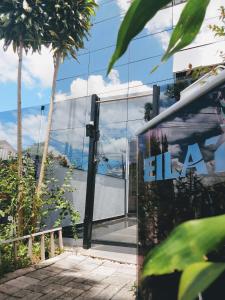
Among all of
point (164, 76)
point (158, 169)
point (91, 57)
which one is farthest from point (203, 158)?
point (91, 57)

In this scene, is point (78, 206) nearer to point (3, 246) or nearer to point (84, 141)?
point (84, 141)

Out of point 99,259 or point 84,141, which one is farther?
point 84,141

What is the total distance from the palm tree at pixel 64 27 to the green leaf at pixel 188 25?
868 cm

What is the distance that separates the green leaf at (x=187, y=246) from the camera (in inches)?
11.0

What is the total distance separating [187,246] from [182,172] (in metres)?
1.95

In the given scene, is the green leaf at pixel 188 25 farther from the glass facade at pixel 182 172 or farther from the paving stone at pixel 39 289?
the paving stone at pixel 39 289

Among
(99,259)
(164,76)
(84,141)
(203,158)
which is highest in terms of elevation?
(164,76)

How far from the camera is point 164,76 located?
1184 centimetres

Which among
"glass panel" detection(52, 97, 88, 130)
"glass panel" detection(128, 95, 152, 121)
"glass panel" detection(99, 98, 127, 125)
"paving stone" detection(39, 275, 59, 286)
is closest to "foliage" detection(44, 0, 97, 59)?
"glass panel" detection(52, 97, 88, 130)

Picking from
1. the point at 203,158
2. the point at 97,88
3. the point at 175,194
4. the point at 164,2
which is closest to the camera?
the point at 164,2

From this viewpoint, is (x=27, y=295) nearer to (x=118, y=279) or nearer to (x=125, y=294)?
(x=125, y=294)

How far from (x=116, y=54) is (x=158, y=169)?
2274 mm

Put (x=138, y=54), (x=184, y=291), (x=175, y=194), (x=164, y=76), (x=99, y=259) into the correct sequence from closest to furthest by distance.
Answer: (x=184, y=291)
(x=175, y=194)
(x=99, y=259)
(x=164, y=76)
(x=138, y=54)

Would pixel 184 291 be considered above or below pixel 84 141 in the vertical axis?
below
